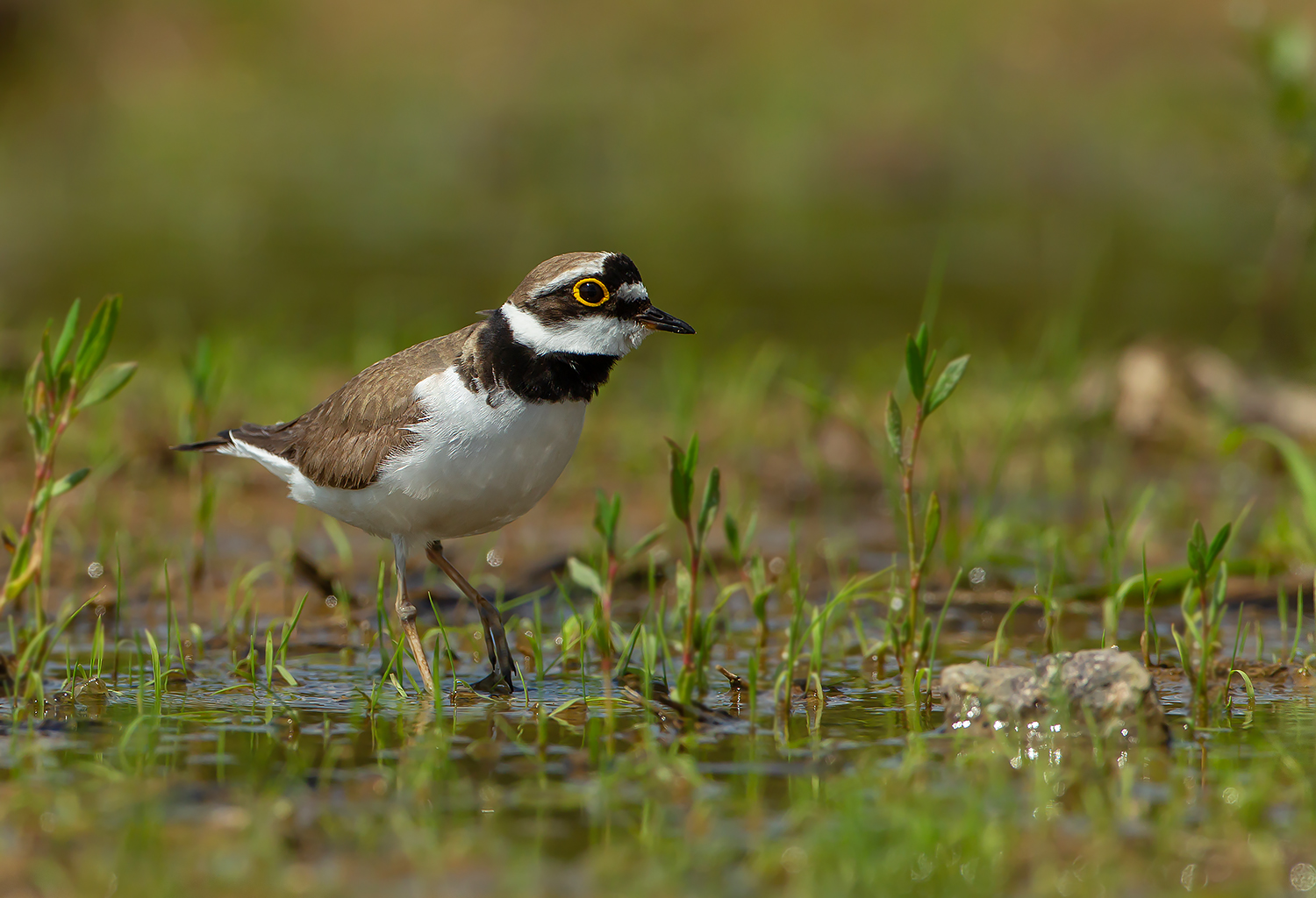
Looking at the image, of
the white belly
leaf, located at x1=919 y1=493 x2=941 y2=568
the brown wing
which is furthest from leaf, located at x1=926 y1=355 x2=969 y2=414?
the brown wing

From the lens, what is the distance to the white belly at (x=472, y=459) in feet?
17.7

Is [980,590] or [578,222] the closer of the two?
[980,590]

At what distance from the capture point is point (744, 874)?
144 inches

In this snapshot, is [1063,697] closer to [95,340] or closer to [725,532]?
[725,532]

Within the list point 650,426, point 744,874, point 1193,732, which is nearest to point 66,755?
point 744,874

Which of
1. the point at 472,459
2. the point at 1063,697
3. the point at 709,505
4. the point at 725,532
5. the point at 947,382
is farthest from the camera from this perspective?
the point at 725,532

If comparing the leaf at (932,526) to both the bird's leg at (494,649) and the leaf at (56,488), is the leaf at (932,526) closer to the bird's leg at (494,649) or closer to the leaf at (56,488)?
the bird's leg at (494,649)

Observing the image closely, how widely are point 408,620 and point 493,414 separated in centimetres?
85

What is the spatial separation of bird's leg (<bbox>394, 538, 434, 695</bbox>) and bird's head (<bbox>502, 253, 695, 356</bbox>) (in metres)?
0.99

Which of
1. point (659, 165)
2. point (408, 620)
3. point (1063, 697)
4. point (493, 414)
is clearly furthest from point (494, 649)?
point (659, 165)

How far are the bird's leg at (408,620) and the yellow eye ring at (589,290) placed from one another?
3.81 feet

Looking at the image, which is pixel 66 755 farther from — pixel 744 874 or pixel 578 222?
pixel 578 222

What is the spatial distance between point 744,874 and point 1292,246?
7769mm

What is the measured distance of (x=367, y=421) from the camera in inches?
229
